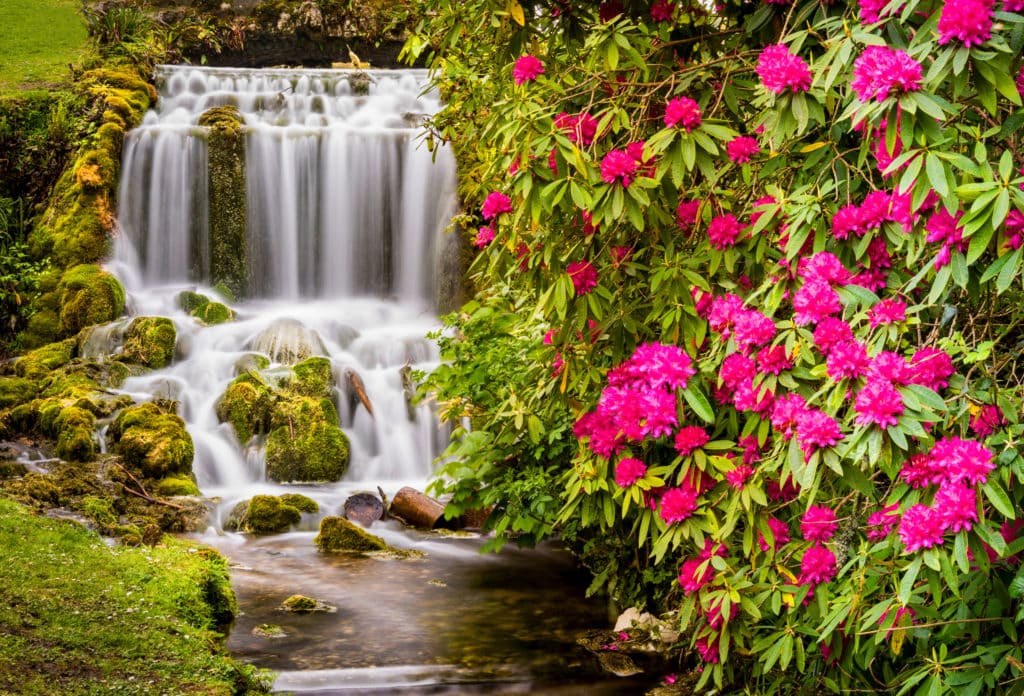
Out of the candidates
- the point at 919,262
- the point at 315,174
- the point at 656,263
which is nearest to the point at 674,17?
the point at 656,263

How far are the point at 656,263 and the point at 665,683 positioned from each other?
2.72 metres

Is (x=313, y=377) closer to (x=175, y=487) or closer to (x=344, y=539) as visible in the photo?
(x=175, y=487)

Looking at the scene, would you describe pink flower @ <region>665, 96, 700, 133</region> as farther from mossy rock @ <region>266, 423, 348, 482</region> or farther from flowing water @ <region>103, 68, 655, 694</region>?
mossy rock @ <region>266, 423, 348, 482</region>

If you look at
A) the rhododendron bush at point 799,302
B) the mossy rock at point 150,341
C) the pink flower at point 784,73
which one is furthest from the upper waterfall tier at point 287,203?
the pink flower at point 784,73

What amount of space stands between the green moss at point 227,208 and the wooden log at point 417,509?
5.70m

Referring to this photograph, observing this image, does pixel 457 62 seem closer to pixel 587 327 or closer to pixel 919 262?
pixel 587 327

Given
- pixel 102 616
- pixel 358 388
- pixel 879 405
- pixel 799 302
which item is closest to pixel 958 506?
pixel 879 405

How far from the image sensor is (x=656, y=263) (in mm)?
3303

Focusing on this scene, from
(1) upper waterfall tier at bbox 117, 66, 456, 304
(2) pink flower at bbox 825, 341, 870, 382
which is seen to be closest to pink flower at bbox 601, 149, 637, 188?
(2) pink flower at bbox 825, 341, 870, 382

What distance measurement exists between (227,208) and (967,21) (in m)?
12.2

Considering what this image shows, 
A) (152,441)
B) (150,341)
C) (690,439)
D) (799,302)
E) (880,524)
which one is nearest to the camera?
(799,302)

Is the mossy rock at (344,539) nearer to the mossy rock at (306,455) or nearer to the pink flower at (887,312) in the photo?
the mossy rock at (306,455)

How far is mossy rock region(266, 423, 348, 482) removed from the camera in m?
9.62

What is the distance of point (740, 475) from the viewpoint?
3023 mm
